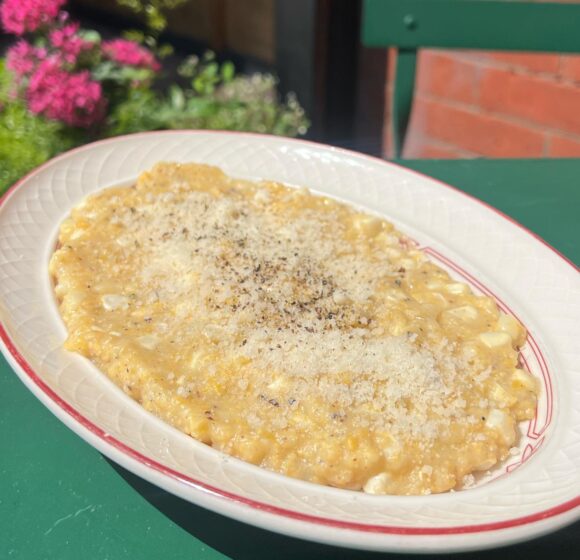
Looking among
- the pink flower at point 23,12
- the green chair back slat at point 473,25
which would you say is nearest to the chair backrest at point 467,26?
the green chair back slat at point 473,25

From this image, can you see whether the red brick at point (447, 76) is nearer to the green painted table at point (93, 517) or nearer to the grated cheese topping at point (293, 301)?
the grated cheese topping at point (293, 301)

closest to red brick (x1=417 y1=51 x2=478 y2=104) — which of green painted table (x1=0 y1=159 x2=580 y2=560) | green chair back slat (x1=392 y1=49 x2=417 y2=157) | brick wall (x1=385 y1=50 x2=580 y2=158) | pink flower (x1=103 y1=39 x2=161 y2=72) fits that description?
brick wall (x1=385 y1=50 x2=580 y2=158)

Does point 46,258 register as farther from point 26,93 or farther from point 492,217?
point 26,93

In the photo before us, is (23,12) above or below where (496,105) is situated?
above

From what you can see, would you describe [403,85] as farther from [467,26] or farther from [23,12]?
Answer: [23,12]

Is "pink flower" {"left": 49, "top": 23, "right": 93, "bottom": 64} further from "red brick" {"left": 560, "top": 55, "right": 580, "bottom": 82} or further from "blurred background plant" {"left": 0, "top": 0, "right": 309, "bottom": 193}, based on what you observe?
"red brick" {"left": 560, "top": 55, "right": 580, "bottom": 82}

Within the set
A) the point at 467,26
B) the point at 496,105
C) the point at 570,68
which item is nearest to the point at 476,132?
the point at 496,105
